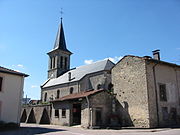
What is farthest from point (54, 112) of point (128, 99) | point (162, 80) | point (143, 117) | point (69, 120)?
point (162, 80)

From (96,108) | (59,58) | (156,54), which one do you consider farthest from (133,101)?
(59,58)

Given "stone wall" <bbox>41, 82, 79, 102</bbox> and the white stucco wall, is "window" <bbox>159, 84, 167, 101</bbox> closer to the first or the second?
the white stucco wall

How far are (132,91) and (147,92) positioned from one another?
6.17 ft

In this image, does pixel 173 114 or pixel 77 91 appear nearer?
pixel 173 114

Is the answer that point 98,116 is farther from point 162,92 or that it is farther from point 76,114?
point 162,92

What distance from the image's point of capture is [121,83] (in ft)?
69.9

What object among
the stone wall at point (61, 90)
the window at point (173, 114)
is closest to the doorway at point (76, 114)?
the window at point (173, 114)

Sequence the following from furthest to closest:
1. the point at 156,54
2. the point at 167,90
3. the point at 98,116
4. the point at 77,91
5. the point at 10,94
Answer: the point at 77,91 < the point at 156,54 < the point at 98,116 < the point at 167,90 < the point at 10,94

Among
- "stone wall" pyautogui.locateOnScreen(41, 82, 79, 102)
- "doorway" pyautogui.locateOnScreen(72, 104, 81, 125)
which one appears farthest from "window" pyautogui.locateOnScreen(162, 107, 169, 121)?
"stone wall" pyautogui.locateOnScreen(41, 82, 79, 102)

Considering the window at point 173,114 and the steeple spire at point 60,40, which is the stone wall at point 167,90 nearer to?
the window at point 173,114

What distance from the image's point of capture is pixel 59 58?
1885 inches

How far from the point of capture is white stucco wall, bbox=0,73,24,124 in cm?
1780

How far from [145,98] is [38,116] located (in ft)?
57.9

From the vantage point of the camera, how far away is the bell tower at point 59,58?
47156mm
